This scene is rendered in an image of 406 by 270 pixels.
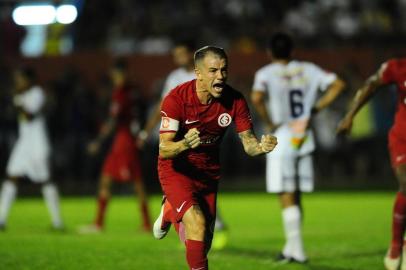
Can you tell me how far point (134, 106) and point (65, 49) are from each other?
39.2 ft

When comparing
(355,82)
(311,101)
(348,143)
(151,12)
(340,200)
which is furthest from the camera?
(151,12)

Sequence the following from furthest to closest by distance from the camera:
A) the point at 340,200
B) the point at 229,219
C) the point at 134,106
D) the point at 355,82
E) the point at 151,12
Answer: the point at 151,12, the point at 355,82, the point at 340,200, the point at 229,219, the point at 134,106

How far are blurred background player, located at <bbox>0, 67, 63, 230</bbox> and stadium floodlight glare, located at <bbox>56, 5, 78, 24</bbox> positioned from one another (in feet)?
39.2

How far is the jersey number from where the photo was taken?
11945mm

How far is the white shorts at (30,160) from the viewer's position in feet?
53.3

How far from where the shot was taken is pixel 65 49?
27984mm

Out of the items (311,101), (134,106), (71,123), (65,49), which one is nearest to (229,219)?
(134,106)

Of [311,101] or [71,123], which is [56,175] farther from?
[311,101]

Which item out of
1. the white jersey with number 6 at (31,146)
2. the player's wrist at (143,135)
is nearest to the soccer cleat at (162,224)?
the player's wrist at (143,135)

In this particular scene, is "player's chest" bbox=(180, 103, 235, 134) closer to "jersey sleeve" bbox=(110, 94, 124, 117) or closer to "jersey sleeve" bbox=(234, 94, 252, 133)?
"jersey sleeve" bbox=(234, 94, 252, 133)

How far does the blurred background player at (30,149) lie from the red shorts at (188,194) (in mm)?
7336

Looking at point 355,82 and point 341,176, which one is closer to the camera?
point 355,82

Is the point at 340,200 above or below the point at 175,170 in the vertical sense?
below

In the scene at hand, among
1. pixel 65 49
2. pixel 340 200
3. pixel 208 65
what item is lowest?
pixel 340 200
